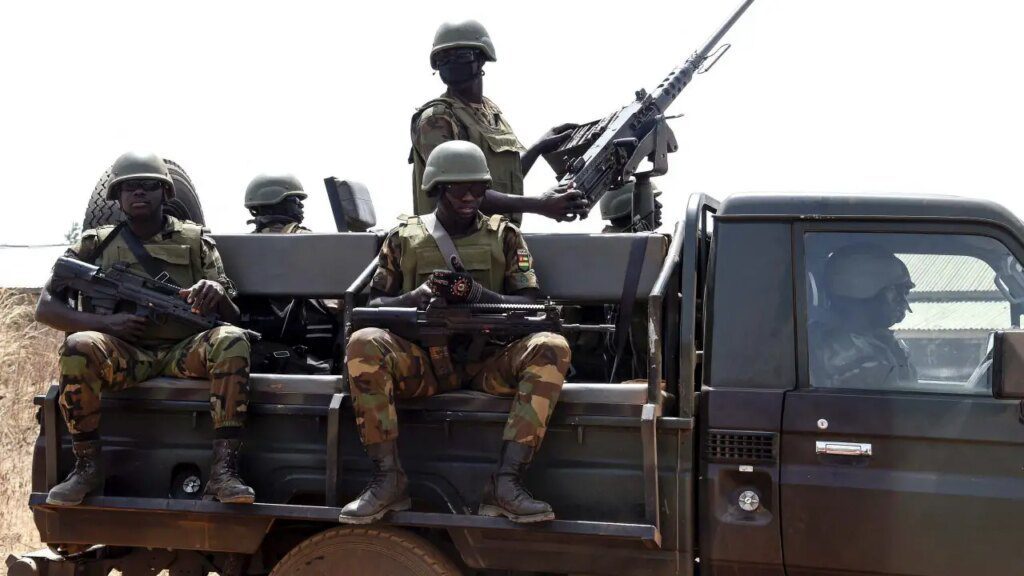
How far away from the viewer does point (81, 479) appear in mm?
4191

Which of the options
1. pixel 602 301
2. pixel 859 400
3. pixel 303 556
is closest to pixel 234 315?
pixel 303 556

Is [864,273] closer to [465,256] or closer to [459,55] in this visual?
[465,256]

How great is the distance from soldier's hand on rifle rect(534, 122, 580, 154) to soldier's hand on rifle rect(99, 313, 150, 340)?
2.54 metres

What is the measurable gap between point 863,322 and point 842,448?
0.46m

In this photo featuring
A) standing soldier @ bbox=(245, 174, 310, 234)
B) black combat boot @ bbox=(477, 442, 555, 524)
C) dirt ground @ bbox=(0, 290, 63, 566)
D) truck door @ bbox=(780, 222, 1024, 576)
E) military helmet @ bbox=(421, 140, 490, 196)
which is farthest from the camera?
dirt ground @ bbox=(0, 290, 63, 566)

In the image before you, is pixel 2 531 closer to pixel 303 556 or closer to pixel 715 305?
pixel 303 556

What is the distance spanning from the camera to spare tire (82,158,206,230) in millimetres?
5602

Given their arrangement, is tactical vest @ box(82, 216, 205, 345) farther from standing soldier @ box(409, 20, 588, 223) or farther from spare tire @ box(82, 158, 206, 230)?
standing soldier @ box(409, 20, 588, 223)

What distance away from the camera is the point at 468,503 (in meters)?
3.95

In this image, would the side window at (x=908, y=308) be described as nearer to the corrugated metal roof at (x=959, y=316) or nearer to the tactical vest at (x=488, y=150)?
the corrugated metal roof at (x=959, y=316)

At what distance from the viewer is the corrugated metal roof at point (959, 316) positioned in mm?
3734

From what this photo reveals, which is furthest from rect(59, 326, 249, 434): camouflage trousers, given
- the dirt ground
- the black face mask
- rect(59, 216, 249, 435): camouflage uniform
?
the dirt ground

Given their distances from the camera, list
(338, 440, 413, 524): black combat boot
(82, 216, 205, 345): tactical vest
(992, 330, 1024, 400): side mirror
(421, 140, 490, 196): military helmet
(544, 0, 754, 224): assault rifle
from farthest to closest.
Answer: (544, 0, 754, 224): assault rifle < (82, 216, 205, 345): tactical vest < (421, 140, 490, 196): military helmet < (338, 440, 413, 524): black combat boot < (992, 330, 1024, 400): side mirror

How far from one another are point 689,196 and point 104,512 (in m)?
2.61
